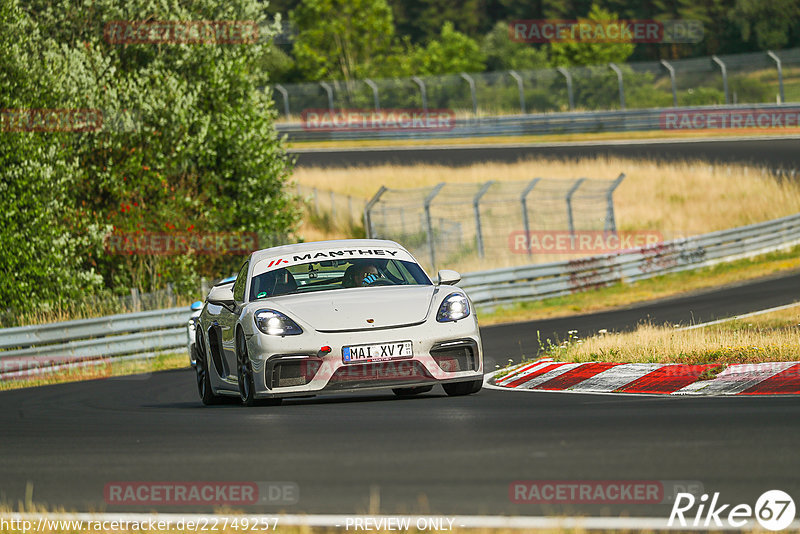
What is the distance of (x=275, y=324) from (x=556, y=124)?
3996 cm

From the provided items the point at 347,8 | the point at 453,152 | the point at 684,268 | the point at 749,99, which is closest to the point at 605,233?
the point at 684,268

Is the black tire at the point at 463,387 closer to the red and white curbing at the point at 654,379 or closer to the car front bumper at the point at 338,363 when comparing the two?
the car front bumper at the point at 338,363

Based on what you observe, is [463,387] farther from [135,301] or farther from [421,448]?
[135,301]

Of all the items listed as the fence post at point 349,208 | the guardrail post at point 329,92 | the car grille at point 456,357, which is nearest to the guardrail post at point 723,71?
the guardrail post at point 329,92

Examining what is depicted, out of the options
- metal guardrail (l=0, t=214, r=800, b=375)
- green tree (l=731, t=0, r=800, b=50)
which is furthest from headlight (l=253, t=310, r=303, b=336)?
green tree (l=731, t=0, r=800, b=50)

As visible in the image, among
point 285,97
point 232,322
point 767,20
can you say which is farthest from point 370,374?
point 767,20

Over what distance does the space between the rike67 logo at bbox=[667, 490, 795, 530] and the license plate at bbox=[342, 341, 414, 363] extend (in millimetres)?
4186

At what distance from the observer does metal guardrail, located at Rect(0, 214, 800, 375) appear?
18250 millimetres

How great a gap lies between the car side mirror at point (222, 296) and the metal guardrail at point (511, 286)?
8345mm

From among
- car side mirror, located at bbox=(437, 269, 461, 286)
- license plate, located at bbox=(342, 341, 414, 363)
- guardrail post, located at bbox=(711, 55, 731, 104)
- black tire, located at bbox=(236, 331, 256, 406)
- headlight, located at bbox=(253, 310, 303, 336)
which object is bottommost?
black tire, located at bbox=(236, 331, 256, 406)

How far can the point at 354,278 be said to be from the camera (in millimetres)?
10398

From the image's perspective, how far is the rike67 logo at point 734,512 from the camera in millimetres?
4836

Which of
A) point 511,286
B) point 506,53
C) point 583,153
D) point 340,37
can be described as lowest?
point 511,286

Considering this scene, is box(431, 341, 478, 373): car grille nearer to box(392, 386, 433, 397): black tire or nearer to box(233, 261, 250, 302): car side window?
box(392, 386, 433, 397): black tire
